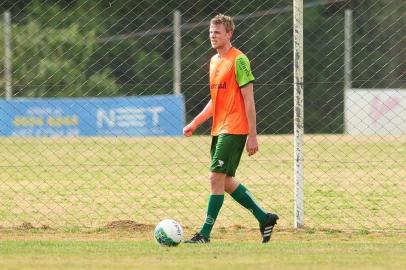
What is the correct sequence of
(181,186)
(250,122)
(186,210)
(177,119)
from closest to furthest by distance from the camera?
(250,122)
(186,210)
(181,186)
(177,119)

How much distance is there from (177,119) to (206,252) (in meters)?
19.1

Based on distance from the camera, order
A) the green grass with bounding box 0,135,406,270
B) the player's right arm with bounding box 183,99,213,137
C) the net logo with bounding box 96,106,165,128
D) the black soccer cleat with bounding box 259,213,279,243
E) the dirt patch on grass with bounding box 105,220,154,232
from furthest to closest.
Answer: the net logo with bounding box 96,106,165,128 < the dirt patch on grass with bounding box 105,220,154,232 < the player's right arm with bounding box 183,99,213,137 < the black soccer cleat with bounding box 259,213,279,243 < the green grass with bounding box 0,135,406,270

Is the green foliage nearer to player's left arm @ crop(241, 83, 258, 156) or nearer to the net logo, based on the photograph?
the net logo

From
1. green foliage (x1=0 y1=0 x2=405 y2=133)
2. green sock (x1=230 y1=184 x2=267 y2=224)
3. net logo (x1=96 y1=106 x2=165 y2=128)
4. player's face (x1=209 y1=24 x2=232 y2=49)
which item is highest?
green foliage (x1=0 y1=0 x2=405 y2=133)

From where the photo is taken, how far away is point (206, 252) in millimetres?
8250

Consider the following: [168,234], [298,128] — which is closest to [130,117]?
[298,128]

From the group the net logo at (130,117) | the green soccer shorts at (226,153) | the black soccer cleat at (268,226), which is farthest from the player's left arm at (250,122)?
the net logo at (130,117)

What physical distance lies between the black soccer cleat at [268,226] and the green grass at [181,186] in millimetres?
1357

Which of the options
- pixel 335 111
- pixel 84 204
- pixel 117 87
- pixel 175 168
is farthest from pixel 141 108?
pixel 84 204

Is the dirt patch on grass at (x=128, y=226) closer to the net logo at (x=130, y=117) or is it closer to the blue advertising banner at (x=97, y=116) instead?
the blue advertising banner at (x=97, y=116)

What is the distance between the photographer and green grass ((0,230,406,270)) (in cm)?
754

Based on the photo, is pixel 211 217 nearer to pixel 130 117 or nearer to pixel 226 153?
pixel 226 153

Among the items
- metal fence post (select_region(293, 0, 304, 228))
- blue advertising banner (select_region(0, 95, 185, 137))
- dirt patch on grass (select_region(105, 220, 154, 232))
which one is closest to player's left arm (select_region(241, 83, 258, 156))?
metal fence post (select_region(293, 0, 304, 228))

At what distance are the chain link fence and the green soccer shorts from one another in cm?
182
